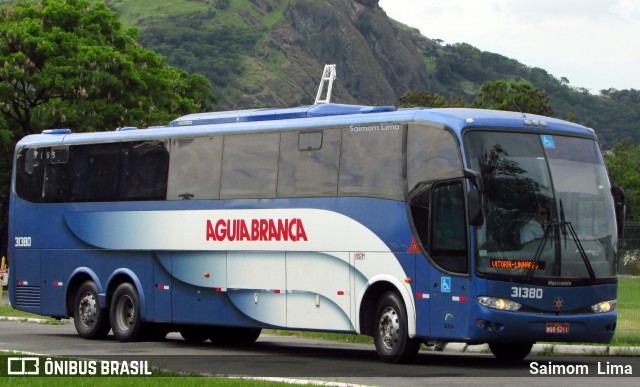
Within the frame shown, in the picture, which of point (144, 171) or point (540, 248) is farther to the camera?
point (144, 171)

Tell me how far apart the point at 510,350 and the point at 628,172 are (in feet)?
314

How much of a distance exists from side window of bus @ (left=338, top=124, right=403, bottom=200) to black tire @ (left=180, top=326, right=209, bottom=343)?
592 cm

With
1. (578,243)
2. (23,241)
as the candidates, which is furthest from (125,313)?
(578,243)

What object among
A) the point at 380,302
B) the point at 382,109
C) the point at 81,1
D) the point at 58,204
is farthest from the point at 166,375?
the point at 81,1

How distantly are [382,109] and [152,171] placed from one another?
207 inches

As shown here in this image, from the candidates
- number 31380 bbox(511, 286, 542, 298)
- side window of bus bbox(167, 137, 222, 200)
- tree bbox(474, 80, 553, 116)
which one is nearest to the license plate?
number 31380 bbox(511, 286, 542, 298)

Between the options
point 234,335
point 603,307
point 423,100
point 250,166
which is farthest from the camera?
point 423,100

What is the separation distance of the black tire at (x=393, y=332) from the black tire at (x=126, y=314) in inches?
233

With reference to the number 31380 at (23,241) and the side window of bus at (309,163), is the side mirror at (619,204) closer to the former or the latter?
the side window of bus at (309,163)

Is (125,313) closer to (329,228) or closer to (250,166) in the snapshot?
(250,166)

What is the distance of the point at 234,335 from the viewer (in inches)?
976

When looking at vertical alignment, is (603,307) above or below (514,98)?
below

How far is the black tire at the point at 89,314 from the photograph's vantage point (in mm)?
24698

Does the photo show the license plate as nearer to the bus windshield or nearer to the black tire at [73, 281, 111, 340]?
the bus windshield
